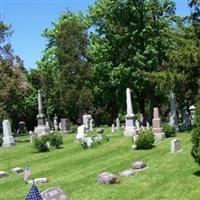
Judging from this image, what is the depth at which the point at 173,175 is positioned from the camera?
1647 centimetres

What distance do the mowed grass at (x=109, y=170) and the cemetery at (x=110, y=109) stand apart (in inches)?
1.6

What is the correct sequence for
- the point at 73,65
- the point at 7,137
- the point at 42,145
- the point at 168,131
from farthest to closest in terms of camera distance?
the point at 73,65 → the point at 7,137 → the point at 168,131 → the point at 42,145

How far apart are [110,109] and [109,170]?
158 ft

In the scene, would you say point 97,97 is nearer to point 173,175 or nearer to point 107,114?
point 107,114

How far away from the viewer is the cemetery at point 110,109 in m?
16.5

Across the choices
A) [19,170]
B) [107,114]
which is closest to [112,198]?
[19,170]

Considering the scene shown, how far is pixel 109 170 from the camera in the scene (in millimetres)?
19484

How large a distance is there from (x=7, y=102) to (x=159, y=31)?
49.5ft

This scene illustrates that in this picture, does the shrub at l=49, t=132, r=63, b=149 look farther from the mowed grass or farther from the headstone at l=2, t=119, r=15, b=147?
the headstone at l=2, t=119, r=15, b=147

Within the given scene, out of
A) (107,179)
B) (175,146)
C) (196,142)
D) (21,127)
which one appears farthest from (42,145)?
(21,127)

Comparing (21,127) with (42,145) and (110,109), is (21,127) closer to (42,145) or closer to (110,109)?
(110,109)

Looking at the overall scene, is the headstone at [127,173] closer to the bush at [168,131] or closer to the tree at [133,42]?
the bush at [168,131]

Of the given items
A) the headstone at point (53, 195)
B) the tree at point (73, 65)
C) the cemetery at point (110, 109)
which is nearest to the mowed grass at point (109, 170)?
the cemetery at point (110, 109)

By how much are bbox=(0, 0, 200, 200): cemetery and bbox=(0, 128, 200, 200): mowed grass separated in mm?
42
